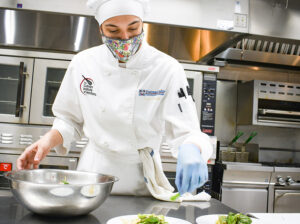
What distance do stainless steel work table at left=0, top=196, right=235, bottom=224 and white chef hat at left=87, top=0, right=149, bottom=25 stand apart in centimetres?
75

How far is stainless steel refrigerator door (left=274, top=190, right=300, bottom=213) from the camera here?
2.79m

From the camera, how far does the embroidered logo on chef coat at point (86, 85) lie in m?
1.35

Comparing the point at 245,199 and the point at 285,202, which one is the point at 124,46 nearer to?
the point at 245,199

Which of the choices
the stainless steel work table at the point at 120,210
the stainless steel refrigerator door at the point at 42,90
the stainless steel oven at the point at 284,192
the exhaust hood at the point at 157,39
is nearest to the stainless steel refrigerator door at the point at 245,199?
the stainless steel oven at the point at 284,192

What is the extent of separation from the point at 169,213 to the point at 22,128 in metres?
1.83

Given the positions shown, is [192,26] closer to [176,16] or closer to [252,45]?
[176,16]

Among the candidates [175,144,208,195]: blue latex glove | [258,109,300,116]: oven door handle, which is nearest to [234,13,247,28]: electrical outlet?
[258,109,300,116]: oven door handle

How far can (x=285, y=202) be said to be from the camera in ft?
9.18

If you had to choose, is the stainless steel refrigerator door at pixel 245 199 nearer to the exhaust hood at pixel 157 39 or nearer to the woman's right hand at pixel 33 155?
the exhaust hood at pixel 157 39

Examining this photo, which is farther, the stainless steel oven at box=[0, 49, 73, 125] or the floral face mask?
the stainless steel oven at box=[0, 49, 73, 125]

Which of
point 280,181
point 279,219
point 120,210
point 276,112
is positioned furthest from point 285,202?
point 120,210

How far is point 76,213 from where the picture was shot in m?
0.93

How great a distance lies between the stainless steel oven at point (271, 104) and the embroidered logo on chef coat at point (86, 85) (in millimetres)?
2161

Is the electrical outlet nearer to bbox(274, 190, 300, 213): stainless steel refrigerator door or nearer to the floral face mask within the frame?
the floral face mask
